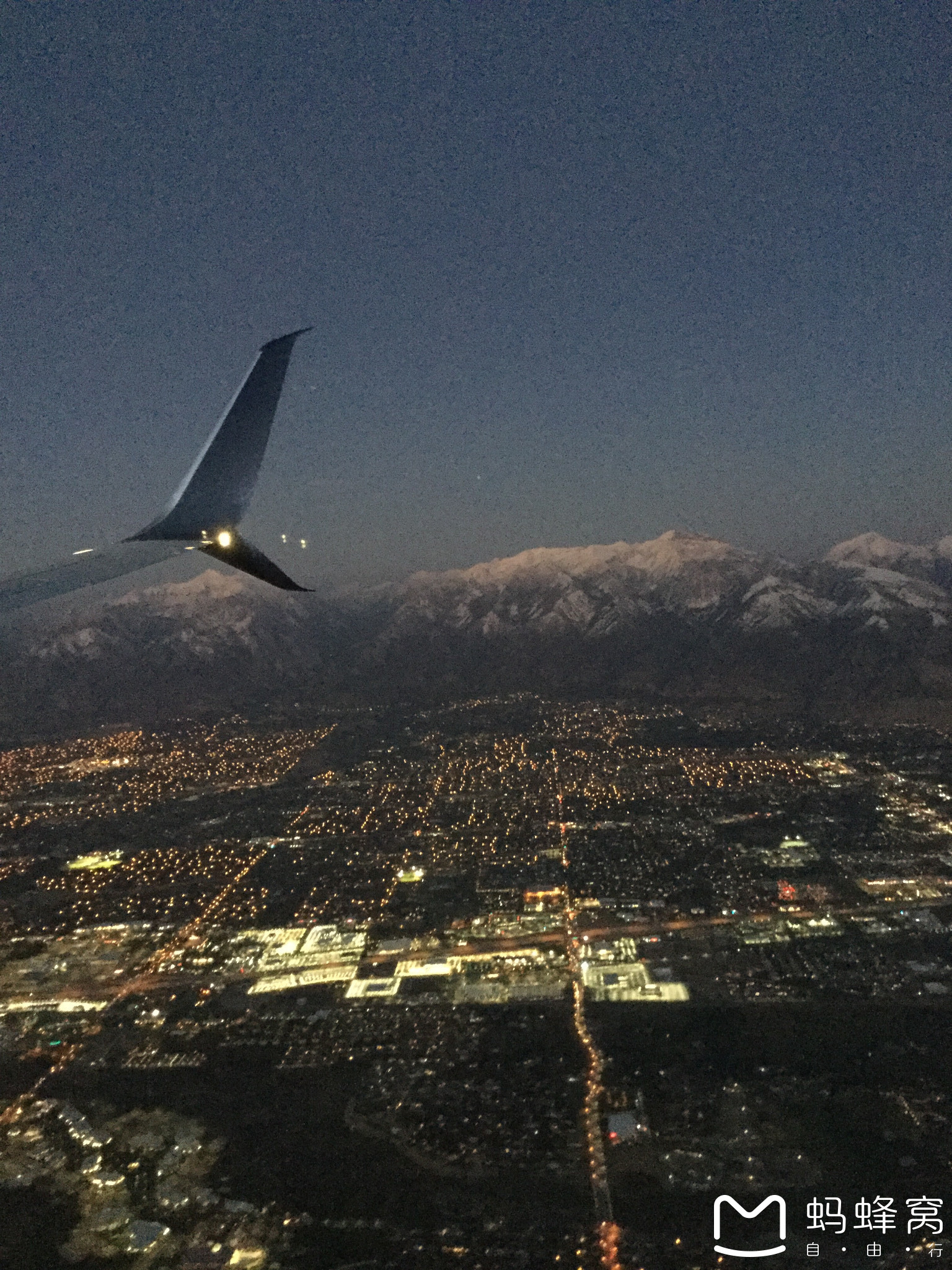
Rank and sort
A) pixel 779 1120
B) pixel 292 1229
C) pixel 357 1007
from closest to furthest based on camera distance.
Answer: pixel 292 1229 → pixel 779 1120 → pixel 357 1007

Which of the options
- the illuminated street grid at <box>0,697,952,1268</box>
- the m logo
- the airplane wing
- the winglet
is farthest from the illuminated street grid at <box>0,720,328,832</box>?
the winglet

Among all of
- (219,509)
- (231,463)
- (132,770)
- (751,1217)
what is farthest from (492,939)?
(132,770)

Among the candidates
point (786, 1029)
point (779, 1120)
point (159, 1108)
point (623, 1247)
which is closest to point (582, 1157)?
point (623, 1247)

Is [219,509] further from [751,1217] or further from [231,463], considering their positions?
[751,1217]

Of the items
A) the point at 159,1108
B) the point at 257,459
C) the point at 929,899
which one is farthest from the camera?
the point at 929,899

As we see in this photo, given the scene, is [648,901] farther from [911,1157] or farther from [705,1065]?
[911,1157]

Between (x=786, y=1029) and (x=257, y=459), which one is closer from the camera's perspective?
(x=257, y=459)

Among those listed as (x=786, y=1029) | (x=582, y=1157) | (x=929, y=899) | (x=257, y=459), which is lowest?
(x=929, y=899)
